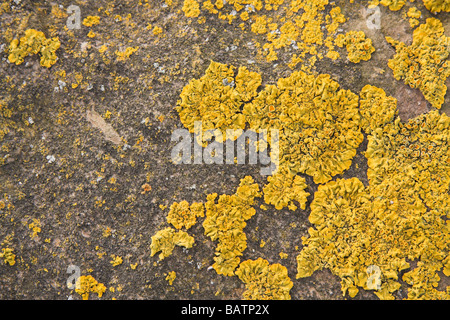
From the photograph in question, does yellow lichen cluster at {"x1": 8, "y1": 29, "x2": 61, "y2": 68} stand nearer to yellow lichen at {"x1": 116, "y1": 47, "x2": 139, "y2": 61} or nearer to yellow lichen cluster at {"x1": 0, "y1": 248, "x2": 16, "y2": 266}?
yellow lichen at {"x1": 116, "y1": 47, "x2": 139, "y2": 61}

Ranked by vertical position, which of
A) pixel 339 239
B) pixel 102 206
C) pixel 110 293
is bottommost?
pixel 110 293

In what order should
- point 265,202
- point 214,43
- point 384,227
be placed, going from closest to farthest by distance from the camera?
point 384,227
point 265,202
point 214,43

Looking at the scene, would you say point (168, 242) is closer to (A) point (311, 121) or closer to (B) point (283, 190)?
(B) point (283, 190)

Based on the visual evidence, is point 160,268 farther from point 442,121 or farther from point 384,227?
point 442,121

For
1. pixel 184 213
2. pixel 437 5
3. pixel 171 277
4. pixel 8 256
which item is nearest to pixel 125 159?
pixel 184 213

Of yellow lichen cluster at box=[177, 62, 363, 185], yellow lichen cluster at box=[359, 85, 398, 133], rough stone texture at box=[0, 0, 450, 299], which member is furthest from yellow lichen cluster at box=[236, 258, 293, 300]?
yellow lichen cluster at box=[359, 85, 398, 133]

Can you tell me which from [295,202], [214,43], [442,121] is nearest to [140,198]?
[295,202]

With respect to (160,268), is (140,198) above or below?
above
